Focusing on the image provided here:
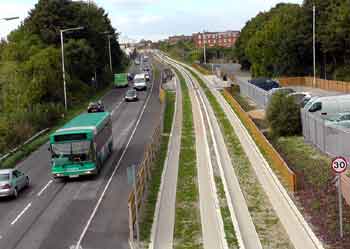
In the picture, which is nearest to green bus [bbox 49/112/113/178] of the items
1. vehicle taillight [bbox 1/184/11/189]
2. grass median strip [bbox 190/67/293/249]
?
vehicle taillight [bbox 1/184/11/189]

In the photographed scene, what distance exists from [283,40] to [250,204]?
73113 millimetres

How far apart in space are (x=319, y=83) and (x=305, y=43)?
1071cm

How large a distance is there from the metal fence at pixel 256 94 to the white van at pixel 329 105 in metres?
9.30

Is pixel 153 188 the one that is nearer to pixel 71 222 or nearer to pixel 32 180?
pixel 71 222

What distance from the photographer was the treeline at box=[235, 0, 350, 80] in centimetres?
8138

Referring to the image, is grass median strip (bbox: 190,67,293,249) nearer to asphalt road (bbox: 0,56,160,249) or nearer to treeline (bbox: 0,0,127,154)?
asphalt road (bbox: 0,56,160,249)

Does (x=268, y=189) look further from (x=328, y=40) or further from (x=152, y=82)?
(x=152, y=82)

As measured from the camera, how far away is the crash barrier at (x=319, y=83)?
6919 cm

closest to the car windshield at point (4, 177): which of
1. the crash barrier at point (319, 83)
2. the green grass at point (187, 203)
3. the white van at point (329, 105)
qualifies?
the green grass at point (187, 203)

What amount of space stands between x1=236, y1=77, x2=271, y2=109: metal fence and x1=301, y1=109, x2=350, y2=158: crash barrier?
51.5ft

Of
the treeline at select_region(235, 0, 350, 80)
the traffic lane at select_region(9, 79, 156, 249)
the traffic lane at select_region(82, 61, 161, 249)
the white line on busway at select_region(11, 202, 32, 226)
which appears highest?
the treeline at select_region(235, 0, 350, 80)

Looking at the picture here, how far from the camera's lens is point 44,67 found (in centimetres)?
6259

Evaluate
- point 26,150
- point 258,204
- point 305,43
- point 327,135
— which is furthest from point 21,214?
point 305,43

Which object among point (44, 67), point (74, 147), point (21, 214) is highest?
point (44, 67)
